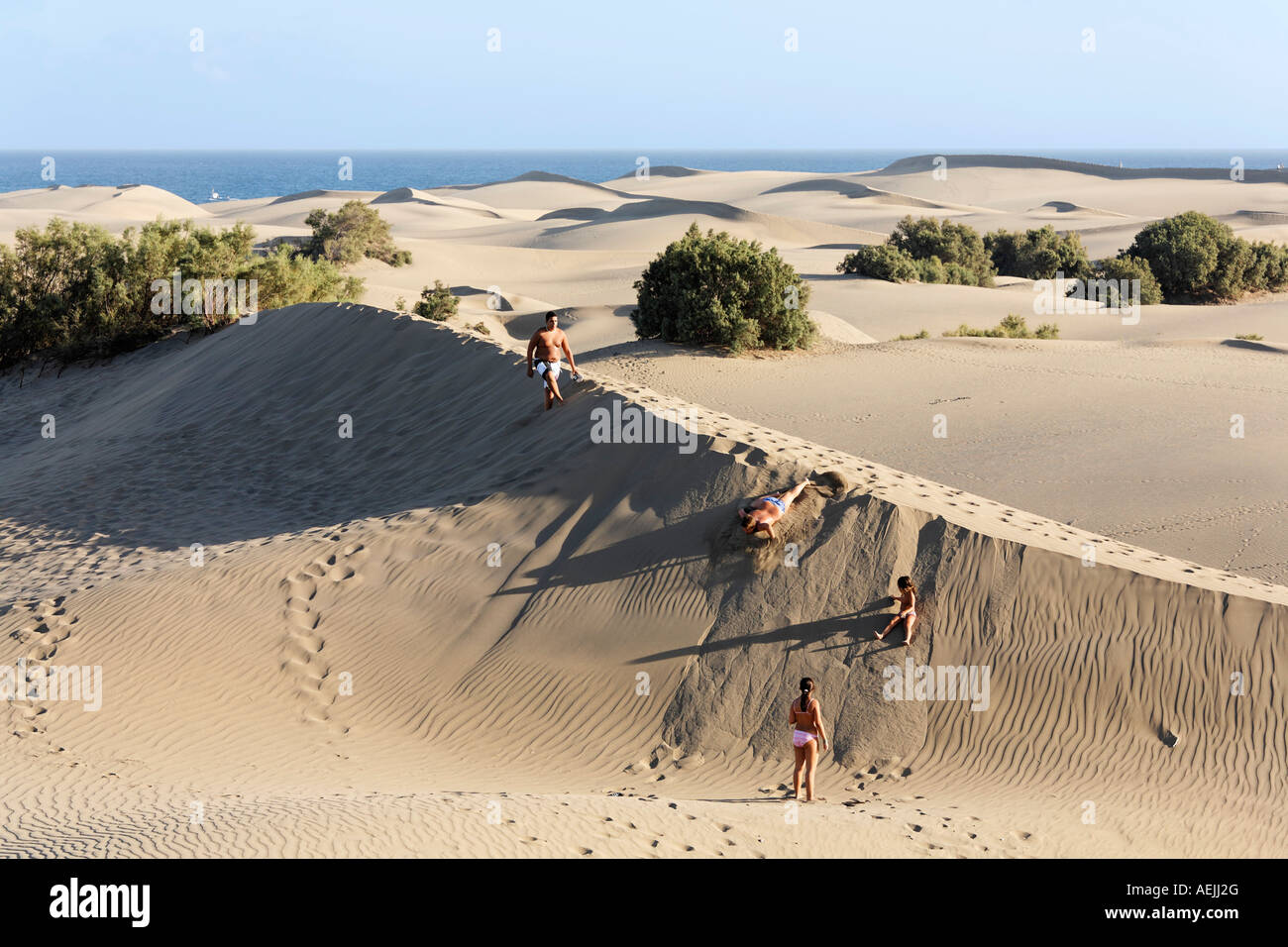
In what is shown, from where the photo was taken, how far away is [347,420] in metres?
15.3

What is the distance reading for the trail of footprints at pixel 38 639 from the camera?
9.01 meters

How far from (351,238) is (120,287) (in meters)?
14.1

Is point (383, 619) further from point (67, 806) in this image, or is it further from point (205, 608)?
point (67, 806)

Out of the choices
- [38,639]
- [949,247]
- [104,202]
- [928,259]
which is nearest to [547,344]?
[38,639]

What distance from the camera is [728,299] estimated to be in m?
20.8

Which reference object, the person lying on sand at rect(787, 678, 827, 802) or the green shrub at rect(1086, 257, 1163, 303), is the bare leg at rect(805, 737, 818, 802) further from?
the green shrub at rect(1086, 257, 1163, 303)

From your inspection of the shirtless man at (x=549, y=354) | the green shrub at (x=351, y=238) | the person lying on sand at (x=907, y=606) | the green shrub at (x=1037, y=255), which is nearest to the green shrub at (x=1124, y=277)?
the green shrub at (x=1037, y=255)

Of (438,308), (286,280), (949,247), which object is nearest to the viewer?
(286,280)

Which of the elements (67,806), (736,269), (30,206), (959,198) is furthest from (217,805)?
(959,198)

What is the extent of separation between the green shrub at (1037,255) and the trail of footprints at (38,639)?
3265 cm

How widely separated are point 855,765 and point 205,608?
247 inches

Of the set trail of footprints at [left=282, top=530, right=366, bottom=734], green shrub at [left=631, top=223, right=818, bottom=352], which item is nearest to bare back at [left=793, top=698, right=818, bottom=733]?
trail of footprints at [left=282, top=530, right=366, bottom=734]

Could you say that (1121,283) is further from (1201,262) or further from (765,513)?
(765,513)
